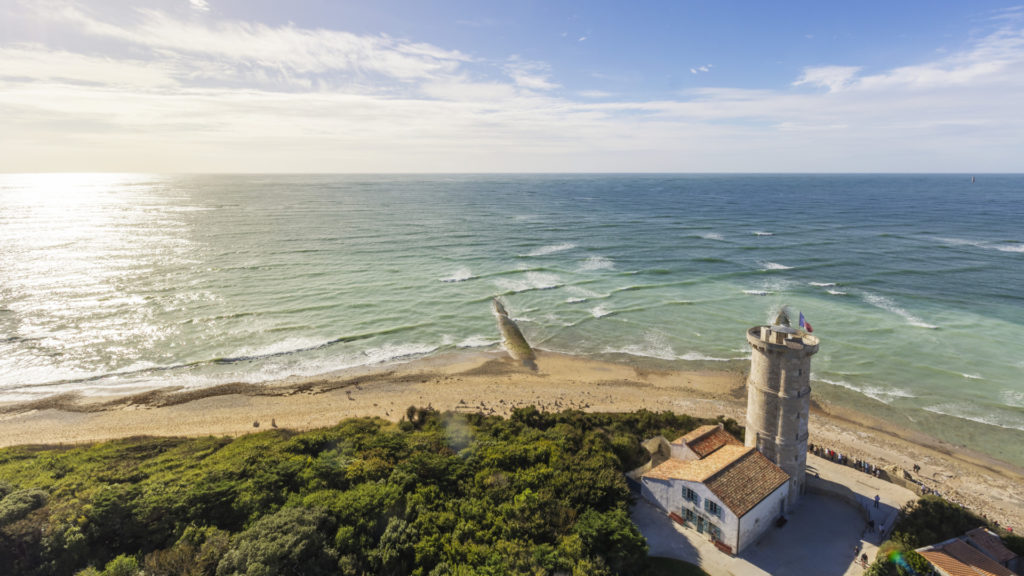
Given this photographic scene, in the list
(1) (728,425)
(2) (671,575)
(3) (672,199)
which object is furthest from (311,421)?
(3) (672,199)

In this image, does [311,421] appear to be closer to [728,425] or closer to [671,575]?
[671,575]

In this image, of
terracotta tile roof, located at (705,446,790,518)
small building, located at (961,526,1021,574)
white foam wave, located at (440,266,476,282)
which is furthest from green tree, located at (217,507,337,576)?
white foam wave, located at (440,266,476,282)

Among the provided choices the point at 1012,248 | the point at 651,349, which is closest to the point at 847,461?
the point at 651,349

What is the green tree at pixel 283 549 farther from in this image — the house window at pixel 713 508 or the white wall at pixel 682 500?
the house window at pixel 713 508

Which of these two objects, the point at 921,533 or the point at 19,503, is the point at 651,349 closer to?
the point at 921,533

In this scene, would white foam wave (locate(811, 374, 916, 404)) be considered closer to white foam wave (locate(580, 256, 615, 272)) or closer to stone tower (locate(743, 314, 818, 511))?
stone tower (locate(743, 314, 818, 511))

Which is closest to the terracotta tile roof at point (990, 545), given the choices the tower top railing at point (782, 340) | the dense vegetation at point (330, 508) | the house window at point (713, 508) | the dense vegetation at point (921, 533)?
the dense vegetation at point (921, 533)

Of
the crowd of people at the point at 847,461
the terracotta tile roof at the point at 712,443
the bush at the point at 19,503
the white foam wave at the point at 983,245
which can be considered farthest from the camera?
the white foam wave at the point at 983,245
